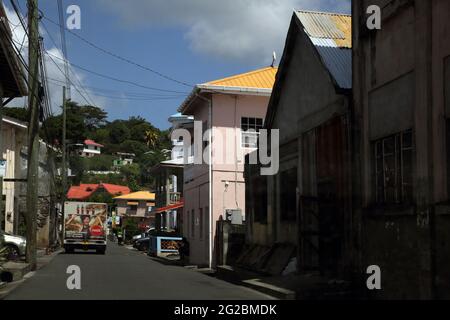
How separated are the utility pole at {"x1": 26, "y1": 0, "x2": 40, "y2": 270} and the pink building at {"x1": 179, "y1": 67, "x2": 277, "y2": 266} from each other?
9220 mm

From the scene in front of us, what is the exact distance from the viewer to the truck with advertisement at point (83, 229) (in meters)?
37.2

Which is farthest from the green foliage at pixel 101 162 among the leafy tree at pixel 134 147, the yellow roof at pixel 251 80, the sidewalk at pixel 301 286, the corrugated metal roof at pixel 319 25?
the sidewalk at pixel 301 286

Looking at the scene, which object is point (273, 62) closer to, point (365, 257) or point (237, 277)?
point (237, 277)

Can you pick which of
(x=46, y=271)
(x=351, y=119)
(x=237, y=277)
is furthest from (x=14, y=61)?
(x=351, y=119)

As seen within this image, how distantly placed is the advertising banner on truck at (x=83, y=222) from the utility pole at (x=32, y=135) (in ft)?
56.6

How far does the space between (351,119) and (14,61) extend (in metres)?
10.9

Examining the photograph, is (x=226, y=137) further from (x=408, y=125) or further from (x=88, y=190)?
(x=88, y=190)

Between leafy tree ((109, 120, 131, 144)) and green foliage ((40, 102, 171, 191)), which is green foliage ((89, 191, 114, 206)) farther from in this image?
leafy tree ((109, 120, 131, 144))

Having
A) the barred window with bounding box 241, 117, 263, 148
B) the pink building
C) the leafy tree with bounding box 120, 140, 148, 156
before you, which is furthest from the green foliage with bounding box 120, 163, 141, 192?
the barred window with bounding box 241, 117, 263, 148

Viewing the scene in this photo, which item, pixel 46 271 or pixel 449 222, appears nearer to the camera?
pixel 449 222

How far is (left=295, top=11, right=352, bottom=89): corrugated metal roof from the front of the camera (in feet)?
50.0

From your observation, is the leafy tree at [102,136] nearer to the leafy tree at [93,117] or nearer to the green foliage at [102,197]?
the leafy tree at [93,117]
